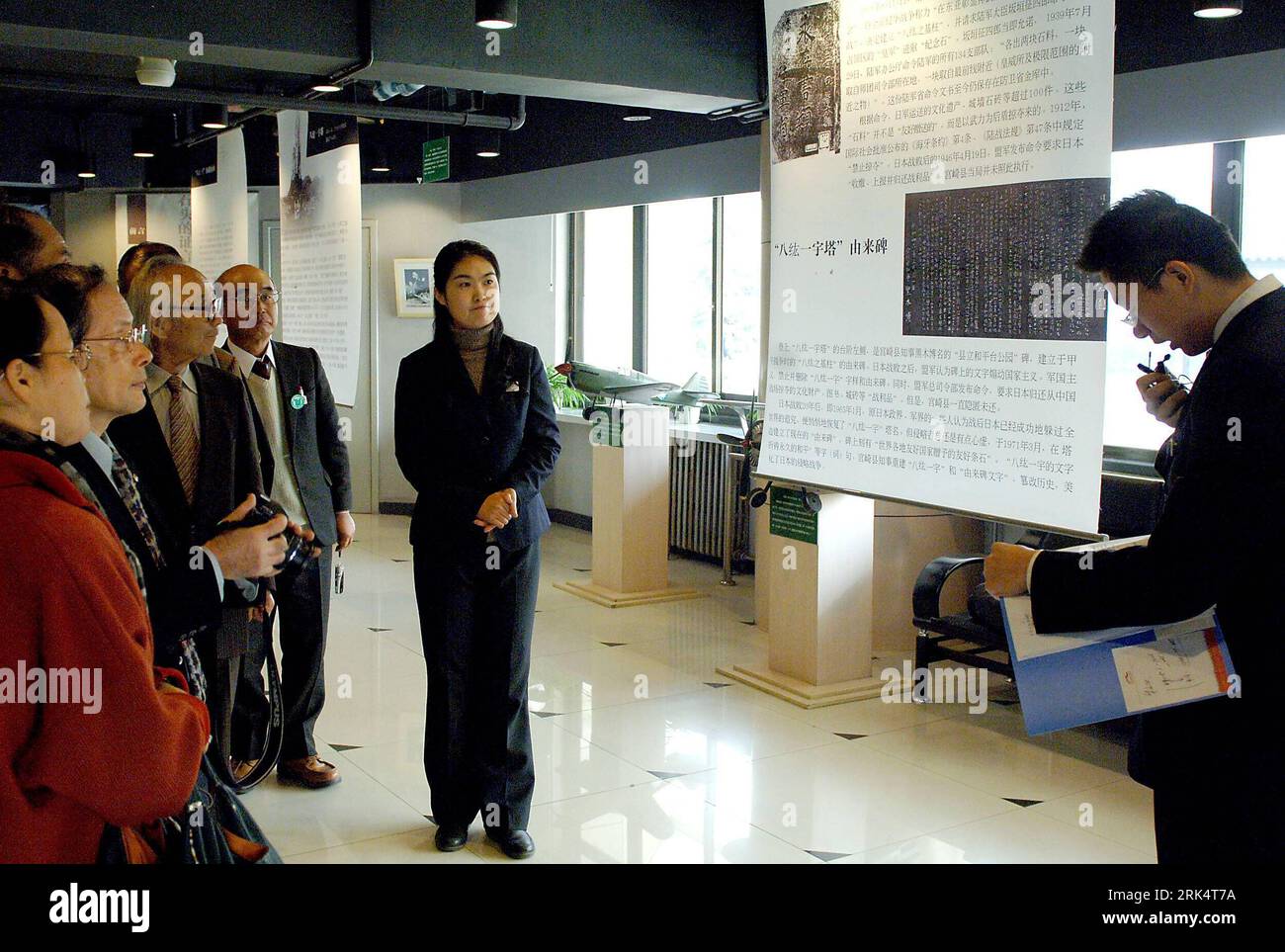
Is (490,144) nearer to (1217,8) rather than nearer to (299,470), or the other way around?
(299,470)

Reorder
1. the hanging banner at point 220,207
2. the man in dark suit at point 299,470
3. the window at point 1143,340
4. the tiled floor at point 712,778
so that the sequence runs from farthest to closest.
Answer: the hanging banner at point 220,207 → the window at point 1143,340 → the man in dark suit at point 299,470 → the tiled floor at point 712,778

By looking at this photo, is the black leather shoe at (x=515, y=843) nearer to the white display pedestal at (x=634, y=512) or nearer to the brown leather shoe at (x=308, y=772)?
the brown leather shoe at (x=308, y=772)

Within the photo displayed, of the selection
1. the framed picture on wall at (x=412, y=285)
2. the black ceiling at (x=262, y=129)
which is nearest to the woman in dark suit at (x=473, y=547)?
the black ceiling at (x=262, y=129)

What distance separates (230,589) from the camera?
2.27 metres

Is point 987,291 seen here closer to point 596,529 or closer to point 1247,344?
point 1247,344

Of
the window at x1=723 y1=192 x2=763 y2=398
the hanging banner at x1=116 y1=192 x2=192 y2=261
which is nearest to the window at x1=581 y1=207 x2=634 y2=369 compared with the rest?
the window at x1=723 y1=192 x2=763 y2=398

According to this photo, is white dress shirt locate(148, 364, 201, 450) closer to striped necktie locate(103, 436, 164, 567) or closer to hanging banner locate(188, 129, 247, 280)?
striped necktie locate(103, 436, 164, 567)

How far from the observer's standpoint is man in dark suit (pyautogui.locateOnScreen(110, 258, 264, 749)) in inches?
120

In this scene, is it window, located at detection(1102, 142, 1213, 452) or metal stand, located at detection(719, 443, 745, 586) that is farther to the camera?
metal stand, located at detection(719, 443, 745, 586)

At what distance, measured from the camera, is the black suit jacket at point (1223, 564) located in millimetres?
1851

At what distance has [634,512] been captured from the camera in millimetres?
7648

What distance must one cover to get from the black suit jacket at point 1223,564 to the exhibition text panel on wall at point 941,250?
5.68 ft

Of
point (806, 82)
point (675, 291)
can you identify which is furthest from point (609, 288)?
point (806, 82)

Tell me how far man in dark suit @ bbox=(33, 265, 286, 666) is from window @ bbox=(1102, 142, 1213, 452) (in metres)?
4.58
